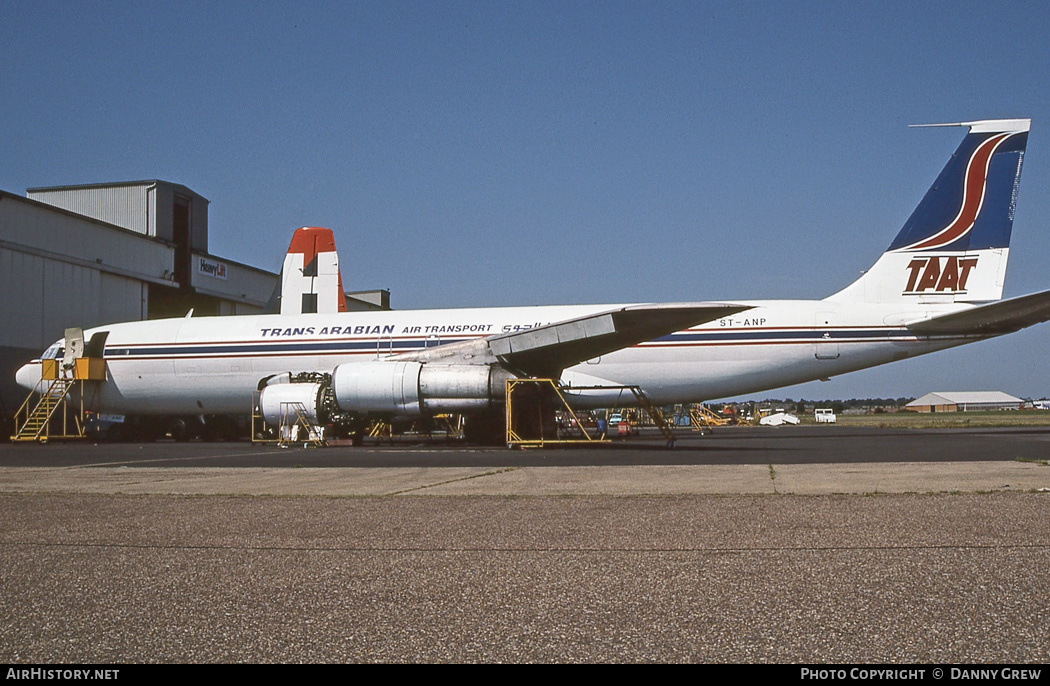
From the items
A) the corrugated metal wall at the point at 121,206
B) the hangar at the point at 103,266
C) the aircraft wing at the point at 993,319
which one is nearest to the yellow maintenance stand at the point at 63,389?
the hangar at the point at 103,266

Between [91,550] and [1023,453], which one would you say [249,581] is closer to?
[91,550]

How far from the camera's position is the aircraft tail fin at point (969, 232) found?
2020 centimetres

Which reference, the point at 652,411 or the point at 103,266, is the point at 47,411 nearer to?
the point at 103,266

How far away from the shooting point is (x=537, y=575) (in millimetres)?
4438

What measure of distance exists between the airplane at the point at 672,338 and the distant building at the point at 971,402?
9899cm

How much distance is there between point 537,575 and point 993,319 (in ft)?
57.1

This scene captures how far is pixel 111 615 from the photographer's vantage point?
3719 mm

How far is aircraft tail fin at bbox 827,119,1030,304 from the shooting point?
20.2 metres

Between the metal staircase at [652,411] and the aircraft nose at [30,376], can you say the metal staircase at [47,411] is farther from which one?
the metal staircase at [652,411]

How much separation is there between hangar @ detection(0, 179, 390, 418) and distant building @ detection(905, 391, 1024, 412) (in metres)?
95.8

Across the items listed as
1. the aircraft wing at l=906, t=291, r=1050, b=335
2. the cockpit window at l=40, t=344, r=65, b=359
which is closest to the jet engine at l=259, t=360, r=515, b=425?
the aircraft wing at l=906, t=291, r=1050, b=335

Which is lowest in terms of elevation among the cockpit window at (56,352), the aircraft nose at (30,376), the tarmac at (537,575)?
the tarmac at (537,575)

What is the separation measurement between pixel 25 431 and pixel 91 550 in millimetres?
25454
